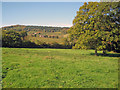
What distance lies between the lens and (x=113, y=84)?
8.28m

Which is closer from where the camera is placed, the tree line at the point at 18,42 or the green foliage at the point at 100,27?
the green foliage at the point at 100,27

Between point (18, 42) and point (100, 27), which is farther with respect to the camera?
point (18, 42)

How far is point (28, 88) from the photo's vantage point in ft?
23.9

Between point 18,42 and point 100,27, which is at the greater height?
point 100,27

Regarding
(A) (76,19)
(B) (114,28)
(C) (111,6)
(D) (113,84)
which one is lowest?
(D) (113,84)

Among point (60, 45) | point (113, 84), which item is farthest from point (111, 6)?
point (60, 45)

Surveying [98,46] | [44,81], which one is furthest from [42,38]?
[44,81]

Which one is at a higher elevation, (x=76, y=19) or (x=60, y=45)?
(x=76, y=19)

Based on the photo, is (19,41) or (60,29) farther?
(60,29)

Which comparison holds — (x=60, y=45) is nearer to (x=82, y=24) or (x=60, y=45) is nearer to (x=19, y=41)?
(x=19, y=41)

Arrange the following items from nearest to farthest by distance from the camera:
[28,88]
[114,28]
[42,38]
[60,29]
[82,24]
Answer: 1. [28,88]
2. [114,28]
3. [82,24]
4. [42,38]
5. [60,29]

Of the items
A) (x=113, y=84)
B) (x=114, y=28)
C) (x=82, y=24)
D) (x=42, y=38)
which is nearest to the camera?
(x=113, y=84)

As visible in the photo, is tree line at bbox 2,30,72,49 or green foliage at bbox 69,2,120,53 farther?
tree line at bbox 2,30,72,49

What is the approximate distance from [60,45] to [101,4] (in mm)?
28591
